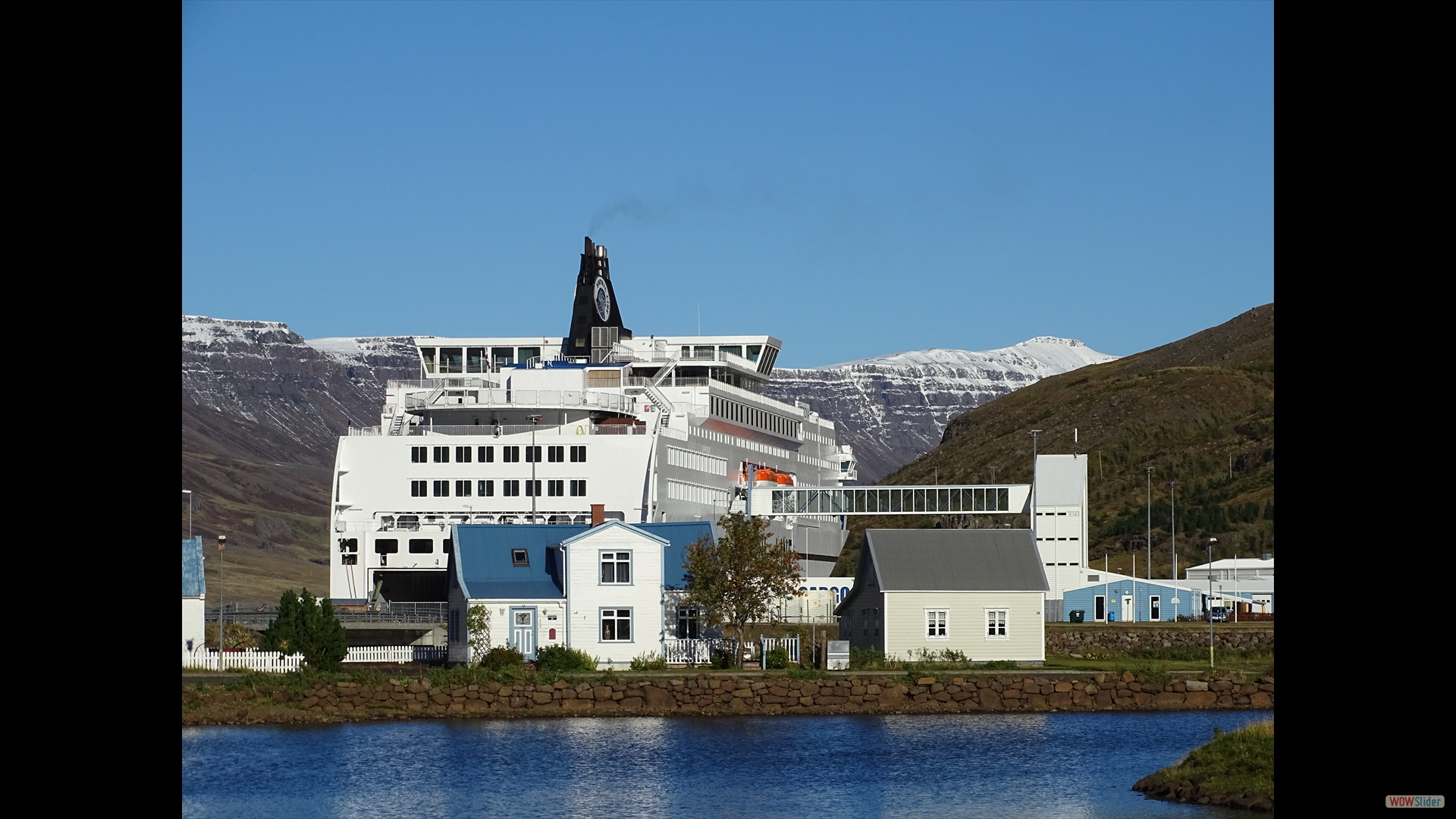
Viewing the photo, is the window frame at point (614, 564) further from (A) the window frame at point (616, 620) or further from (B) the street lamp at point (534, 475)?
(B) the street lamp at point (534, 475)

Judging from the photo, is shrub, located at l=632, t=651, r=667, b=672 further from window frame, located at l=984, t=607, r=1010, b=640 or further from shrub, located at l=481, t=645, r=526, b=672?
window frame, located at l=984, t=607, r=1010, b=640

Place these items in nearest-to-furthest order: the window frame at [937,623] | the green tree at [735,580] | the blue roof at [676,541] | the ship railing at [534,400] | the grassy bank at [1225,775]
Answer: the grassy bank at [1225,775] → the green tree at [735,580] → the window frame at [937,623] → the blue roof at [676,541] → the ship railing at [534,400]

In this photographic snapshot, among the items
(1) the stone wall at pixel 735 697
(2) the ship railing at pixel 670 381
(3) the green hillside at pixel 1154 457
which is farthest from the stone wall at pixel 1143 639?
(3) the green hillside at pixel 1154 457

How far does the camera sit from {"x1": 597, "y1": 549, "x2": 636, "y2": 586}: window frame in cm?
4766

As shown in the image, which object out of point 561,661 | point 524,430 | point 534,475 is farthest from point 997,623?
point 524,430

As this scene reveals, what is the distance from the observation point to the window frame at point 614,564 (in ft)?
156

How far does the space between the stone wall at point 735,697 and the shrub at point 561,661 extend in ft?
10.9

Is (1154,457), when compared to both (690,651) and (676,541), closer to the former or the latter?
(676,541)
